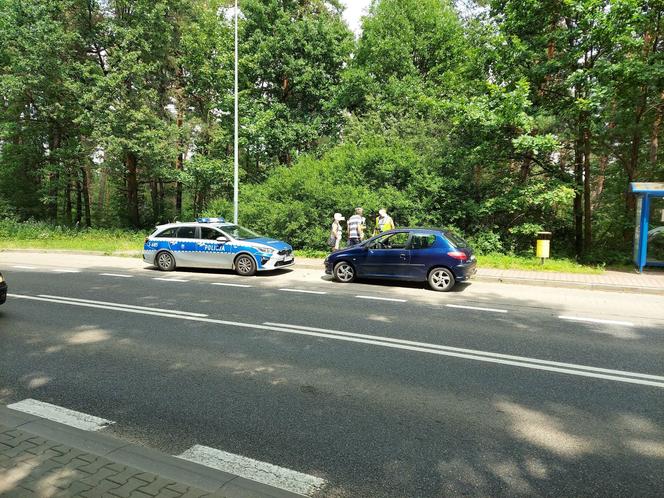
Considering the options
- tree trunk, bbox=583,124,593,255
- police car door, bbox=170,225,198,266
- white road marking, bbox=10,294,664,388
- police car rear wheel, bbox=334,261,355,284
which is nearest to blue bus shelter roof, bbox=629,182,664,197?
tree trunk, bbox=583,124,593,255

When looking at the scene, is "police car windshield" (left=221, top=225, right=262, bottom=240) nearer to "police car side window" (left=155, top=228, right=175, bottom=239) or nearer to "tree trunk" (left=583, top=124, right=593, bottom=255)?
"police car side window" (left=155, top=228, right=175, bottom=239)

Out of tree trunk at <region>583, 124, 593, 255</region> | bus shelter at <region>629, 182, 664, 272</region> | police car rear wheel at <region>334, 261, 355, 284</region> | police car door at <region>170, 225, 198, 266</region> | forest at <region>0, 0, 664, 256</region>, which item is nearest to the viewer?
police car rear wheel at <region>334, 261, 355, 284</region>

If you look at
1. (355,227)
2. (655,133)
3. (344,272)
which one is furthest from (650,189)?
(344,272)

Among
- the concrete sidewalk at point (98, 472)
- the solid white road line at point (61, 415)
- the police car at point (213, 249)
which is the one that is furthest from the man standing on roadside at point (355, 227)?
the concrete sidewalk at point (98, 472)

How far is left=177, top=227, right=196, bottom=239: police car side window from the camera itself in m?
13.9

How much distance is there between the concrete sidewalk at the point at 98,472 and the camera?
8.68 ft

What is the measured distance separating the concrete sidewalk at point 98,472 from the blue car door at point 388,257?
8584 mm

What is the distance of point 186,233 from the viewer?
14.0 metres

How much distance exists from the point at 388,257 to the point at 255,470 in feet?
27.9

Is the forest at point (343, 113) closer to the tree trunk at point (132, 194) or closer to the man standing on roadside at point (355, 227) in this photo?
the tree trunk at point (132, 194)

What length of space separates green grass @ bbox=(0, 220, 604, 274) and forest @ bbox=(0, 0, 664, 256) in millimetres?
1265

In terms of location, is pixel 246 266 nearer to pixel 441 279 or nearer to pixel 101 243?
pixel 441 279

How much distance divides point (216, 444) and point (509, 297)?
8064mm

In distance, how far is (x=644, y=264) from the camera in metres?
13.3
